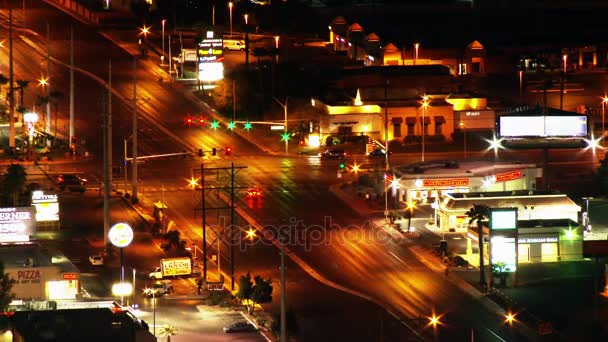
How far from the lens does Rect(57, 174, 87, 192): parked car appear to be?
134 metres

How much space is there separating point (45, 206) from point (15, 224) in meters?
12.0

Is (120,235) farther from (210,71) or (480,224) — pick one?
(210,71)

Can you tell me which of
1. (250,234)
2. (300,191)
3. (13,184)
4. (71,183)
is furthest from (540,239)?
(71,183)

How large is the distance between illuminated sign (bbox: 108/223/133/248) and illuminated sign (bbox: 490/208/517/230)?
24.6m

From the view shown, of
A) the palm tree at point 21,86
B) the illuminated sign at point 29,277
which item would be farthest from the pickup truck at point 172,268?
the palm tree at point 21,86

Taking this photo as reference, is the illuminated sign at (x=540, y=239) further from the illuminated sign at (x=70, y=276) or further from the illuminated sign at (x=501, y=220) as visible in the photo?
the illuminated sign at (x=70, y=276)

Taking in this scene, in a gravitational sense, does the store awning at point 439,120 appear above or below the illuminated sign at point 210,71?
below

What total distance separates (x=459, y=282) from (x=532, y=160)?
42859 millimetres

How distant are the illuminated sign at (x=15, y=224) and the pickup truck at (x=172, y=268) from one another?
326 inches

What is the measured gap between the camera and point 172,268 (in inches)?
4318

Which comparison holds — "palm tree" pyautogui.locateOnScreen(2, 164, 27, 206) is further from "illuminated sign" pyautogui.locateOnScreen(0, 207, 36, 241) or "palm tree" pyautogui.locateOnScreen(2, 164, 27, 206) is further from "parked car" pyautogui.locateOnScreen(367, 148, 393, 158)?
"parked car" pyautogui.locateOnScreen(367, 148, 393, 158)

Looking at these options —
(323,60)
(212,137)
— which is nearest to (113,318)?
(212,137)

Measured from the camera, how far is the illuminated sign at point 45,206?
394ft

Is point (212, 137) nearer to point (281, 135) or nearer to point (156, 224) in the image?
point (281, 135)
